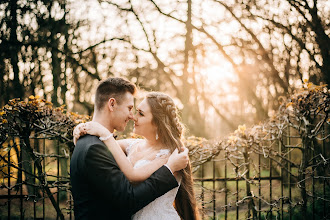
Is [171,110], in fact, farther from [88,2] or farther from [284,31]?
[88,2]

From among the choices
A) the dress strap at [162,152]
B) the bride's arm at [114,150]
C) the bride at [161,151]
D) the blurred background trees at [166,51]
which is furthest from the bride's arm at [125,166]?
the blurred background trees at [166,51]

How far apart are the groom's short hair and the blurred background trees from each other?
16.7ft

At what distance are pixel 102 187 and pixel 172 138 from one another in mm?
947

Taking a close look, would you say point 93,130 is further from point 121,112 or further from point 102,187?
point 102,187

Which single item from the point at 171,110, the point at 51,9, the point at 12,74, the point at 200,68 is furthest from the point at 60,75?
the point at 171,110

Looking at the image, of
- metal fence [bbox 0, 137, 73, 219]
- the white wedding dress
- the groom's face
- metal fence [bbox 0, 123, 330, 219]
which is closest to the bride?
the white wedding dress

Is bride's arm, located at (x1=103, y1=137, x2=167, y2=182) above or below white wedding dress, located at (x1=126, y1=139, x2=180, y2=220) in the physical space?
above

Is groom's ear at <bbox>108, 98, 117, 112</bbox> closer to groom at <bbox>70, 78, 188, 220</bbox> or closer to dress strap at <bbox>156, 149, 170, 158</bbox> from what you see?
groom at <bbox>70, 78, 188, 220</bbox>

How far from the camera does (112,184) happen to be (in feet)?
6.78

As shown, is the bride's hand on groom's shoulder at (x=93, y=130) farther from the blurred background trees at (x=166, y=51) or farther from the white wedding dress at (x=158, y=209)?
the blurred background trees at (x=166, y=51)

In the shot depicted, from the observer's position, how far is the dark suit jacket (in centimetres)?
207

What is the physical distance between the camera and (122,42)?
8.98 meters

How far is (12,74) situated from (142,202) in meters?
6.97

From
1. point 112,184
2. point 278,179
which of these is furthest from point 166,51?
point 112,184
